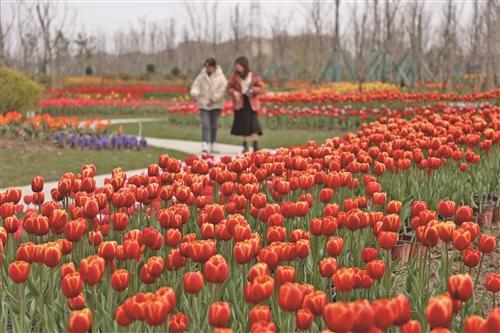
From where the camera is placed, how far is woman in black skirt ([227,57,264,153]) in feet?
37.5

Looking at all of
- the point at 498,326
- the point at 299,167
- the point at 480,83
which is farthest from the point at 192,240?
the point at 480,83

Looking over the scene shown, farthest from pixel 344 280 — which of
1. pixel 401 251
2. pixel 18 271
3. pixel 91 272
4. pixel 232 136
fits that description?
pixel 232 136

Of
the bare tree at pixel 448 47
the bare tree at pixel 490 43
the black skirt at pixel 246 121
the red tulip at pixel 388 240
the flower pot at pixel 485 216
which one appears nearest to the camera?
the red tulip at pixel 388 240

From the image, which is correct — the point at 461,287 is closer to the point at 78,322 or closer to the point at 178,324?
the point at 178,324

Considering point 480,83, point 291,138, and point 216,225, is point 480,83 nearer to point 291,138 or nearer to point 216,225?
point 291,138

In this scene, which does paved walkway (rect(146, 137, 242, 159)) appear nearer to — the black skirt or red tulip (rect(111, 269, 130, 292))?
the black skirt

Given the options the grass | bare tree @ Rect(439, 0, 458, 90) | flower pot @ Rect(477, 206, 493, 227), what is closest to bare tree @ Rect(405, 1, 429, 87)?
bare tree @ Rect(439, 0, 458, 90)

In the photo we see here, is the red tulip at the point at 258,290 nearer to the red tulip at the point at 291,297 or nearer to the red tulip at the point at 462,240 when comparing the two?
the red tulip at the point at 291,297

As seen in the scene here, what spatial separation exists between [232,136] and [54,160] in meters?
5.56

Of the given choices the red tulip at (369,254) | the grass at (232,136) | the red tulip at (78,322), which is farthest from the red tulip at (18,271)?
the grass at (232,136)

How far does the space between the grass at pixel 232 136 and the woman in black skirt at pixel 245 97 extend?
6.71 feet

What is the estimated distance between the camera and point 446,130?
648 centimetres

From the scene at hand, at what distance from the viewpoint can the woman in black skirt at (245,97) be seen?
11.4m

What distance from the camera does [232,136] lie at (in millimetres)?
15648
